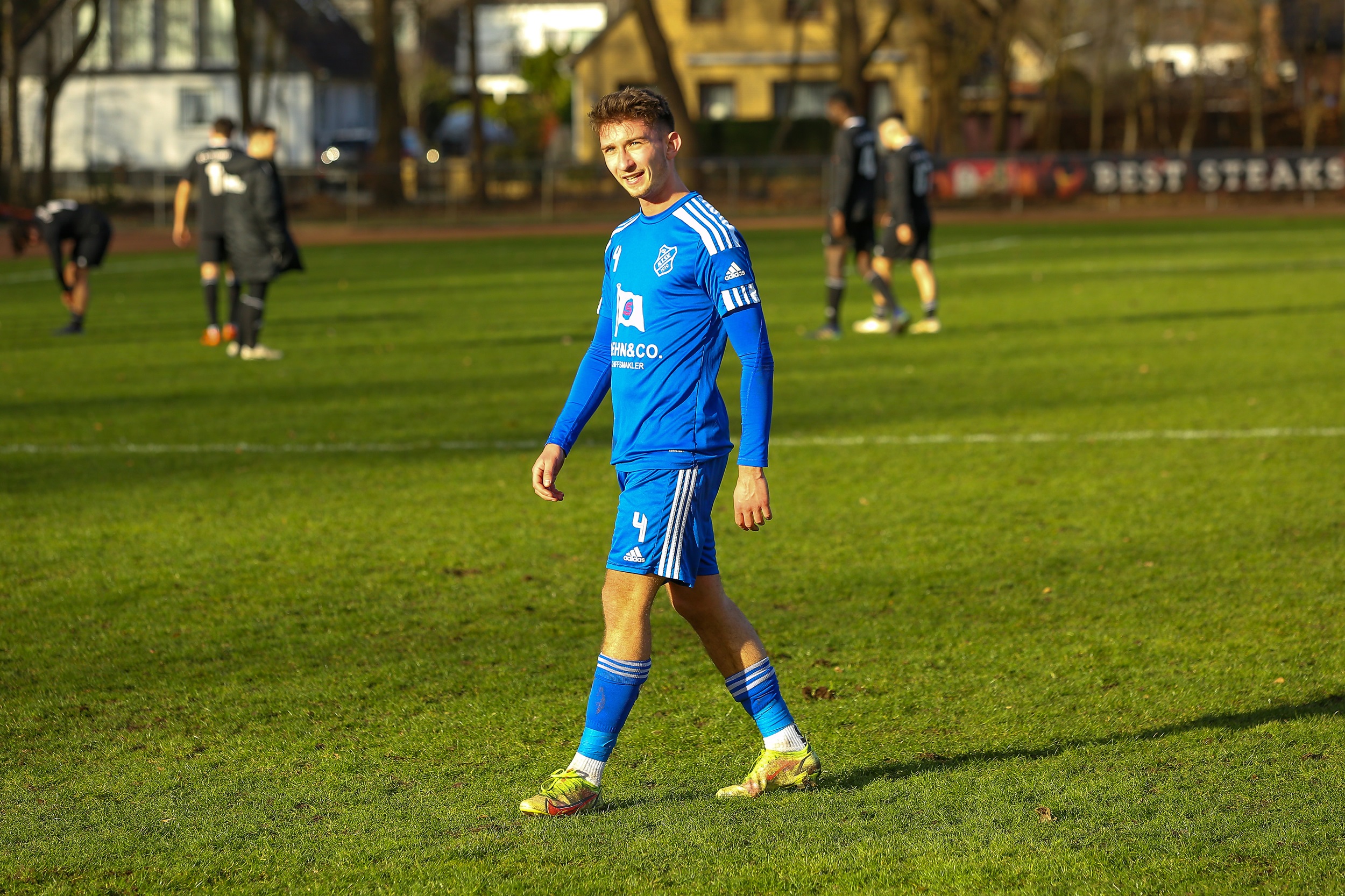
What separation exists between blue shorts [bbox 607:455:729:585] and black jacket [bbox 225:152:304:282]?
10172 mm

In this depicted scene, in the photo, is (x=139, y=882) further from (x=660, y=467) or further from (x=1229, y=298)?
(x=1229, y=298)

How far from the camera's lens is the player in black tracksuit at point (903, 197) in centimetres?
1474

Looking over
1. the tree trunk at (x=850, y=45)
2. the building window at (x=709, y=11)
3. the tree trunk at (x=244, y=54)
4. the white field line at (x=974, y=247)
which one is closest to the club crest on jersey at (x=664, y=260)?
the white field line at (x=974, y=247)

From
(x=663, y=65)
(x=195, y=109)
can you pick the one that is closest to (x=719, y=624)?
(x=663, y=65)

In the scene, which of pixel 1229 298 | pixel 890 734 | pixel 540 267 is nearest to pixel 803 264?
pixel 540 267

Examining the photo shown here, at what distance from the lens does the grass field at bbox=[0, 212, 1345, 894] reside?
3.79m

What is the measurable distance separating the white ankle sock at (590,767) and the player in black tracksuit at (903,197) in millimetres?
11039

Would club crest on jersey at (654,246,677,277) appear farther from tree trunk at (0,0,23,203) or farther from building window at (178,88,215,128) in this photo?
building window at (178,88,215,128)

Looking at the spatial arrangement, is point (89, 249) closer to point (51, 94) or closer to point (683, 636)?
point (683, 636)

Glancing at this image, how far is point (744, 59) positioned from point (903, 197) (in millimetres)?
42781

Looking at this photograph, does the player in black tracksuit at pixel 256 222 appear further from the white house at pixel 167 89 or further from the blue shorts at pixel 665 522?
the white house at pixel 167 89

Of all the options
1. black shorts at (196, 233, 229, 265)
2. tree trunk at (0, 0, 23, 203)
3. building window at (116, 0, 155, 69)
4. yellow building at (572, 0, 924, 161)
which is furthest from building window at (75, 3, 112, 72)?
black shorts at (196, 233, 229, 265)

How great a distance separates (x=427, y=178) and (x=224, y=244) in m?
26.2

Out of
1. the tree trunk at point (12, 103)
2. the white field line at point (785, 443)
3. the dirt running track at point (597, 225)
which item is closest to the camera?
the white field line at point (785, 443)
